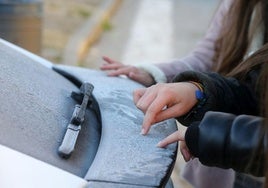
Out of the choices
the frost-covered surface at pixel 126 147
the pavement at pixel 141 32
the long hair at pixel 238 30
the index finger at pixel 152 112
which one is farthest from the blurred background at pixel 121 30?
the index finger at pixel 152 112

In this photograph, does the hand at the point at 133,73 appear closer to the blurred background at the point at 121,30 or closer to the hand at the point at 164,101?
the hand at the point at 164,101

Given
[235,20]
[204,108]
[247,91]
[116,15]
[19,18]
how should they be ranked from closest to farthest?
[204,108], [247,91], [235,20], [19,18], [116,15]

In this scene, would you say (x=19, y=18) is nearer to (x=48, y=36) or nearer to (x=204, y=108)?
(x=204, y=108)

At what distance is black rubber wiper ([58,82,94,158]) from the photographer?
1.28 meters

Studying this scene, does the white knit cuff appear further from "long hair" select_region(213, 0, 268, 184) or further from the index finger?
the index finger

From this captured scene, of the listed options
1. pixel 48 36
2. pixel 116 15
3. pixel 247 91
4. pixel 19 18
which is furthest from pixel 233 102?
pixel 116 15

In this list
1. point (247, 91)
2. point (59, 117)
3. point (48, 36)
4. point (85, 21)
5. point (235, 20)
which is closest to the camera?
point (59, 117)

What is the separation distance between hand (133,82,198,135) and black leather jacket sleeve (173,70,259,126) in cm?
3

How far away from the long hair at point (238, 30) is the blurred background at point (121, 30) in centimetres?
223

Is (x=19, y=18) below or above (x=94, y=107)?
below

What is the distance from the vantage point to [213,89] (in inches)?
61.4

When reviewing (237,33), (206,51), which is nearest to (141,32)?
(206,51)

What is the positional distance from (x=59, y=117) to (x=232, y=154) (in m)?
0.44

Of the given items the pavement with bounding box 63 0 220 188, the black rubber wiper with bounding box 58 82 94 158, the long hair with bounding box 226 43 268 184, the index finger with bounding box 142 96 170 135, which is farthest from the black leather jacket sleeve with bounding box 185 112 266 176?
the pavement with bounding box 63 0 220 188
